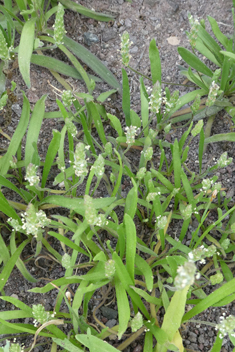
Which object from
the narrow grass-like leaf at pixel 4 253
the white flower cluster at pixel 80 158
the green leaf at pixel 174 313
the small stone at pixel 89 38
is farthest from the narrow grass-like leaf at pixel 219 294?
the small stone at pixel 89 38

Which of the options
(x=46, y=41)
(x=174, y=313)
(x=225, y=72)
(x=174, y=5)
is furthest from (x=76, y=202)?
(x=174, y=5)

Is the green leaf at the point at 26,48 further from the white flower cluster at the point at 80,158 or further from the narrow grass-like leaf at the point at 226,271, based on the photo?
the narrow grass-like leaf at the point at 226,271

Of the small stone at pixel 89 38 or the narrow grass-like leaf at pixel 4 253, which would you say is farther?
the small stone at pixel 89 38

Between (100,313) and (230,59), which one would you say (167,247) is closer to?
(100,313)

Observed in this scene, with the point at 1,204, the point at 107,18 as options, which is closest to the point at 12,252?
the point at 1,204

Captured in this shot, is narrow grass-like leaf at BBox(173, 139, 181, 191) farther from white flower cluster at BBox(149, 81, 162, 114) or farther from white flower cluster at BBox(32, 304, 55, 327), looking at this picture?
white flower cluster at BBox(32, 304, 55, 327)
